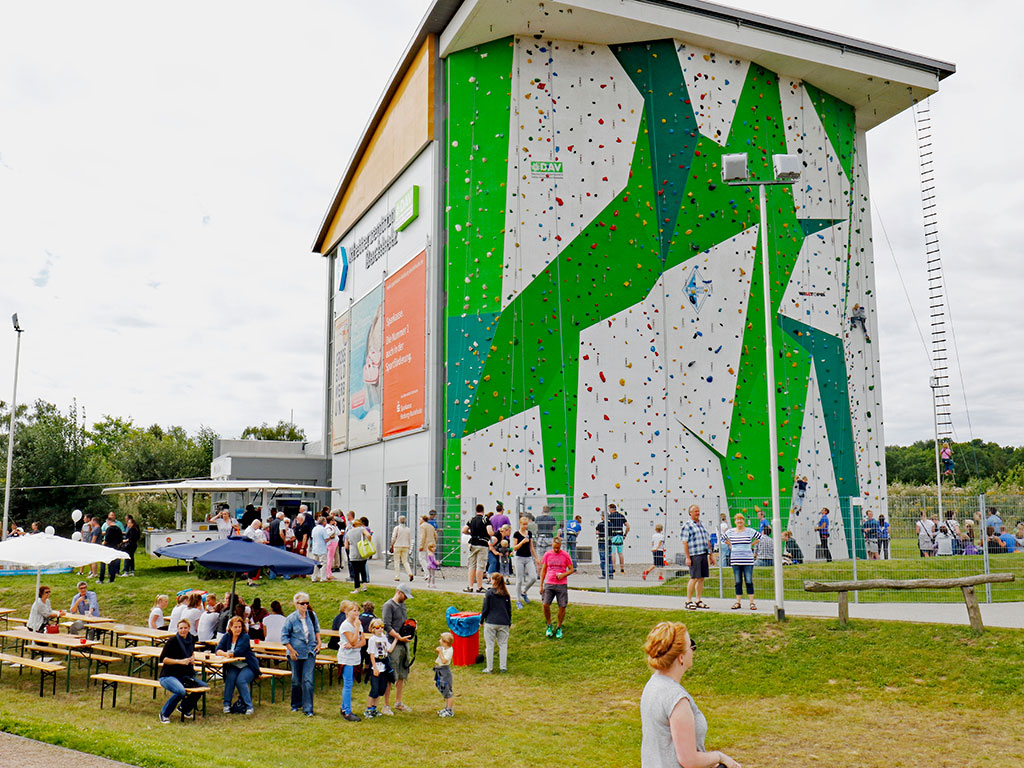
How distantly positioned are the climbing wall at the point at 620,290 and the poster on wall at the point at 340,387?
41.2 ft

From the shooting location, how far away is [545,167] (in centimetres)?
2803

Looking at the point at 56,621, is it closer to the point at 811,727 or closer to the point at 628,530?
the point at 628,530

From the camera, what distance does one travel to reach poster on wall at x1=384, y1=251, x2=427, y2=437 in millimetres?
29906

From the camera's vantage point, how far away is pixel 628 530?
2098 centimetres

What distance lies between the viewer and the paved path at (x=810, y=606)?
1448 centimetres

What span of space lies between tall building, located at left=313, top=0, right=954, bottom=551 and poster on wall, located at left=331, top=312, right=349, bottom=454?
7633 mm

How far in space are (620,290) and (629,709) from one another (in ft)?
58.0

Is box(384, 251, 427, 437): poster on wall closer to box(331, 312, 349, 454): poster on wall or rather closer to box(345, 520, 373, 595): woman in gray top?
box(331, 312, 349, 454): poster on wall

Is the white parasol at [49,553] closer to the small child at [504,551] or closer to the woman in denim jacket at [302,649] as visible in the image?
the woman in denim jacket at [302,649]

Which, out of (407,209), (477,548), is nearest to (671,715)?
(477,548)

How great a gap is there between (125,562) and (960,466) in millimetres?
76439

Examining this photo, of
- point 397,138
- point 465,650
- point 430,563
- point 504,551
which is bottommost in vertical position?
point 465,650

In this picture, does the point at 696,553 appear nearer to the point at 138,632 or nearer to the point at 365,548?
the point at 365,548

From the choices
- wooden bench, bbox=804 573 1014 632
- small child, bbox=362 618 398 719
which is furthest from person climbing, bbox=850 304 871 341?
small child, bbox=362 618 398 719
